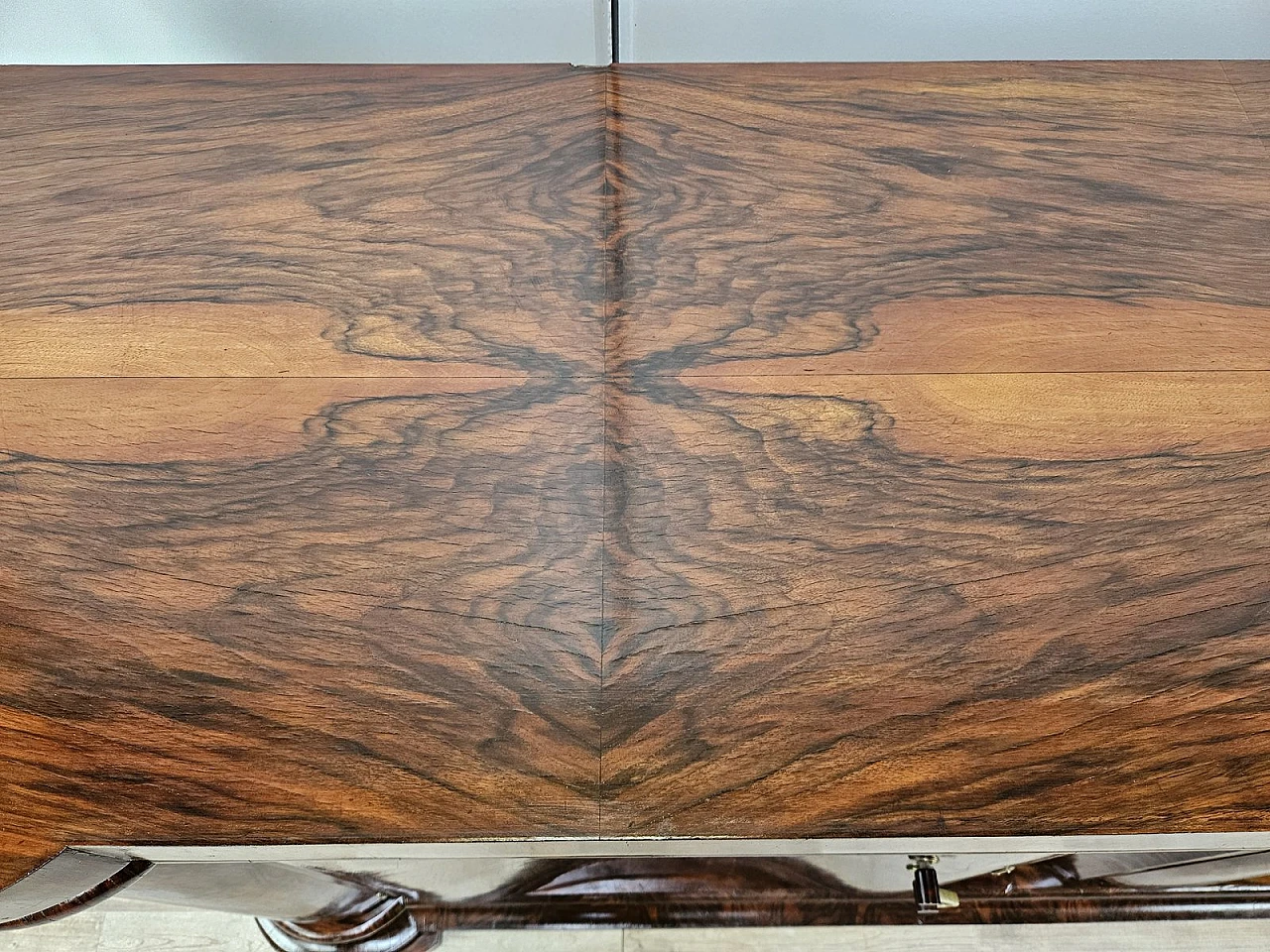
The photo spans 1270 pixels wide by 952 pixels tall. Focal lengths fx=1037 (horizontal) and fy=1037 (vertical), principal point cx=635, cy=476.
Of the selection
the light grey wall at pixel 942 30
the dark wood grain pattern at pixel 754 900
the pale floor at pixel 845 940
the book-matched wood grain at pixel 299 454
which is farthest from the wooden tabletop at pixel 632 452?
the pale floor at pixel 845 940

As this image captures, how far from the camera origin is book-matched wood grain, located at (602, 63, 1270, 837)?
45 centimetres

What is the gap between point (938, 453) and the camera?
526 millimetres

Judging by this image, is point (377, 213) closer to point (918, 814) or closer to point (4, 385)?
point (4, 385)

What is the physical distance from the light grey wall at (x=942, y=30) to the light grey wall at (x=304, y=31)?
0.05 metres

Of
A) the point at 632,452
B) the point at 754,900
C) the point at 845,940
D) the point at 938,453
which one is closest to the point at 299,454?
the point at 632,452

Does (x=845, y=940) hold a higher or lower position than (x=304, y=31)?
lower

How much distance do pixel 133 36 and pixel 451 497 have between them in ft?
1.60

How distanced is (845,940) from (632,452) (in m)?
0.68

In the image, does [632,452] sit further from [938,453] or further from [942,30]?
[942,30]

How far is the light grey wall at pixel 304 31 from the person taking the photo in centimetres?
74

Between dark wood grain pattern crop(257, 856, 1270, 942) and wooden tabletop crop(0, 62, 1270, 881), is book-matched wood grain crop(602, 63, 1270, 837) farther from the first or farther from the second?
dark wood grain pattern crop(257, 856, 1270, 942)

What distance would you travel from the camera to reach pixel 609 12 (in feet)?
2.41

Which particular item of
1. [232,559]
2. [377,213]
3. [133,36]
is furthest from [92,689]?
[133,36]

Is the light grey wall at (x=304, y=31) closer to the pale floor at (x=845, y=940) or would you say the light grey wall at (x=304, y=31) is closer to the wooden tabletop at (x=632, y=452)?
the wooden tabletop at (x=632, y=452)
